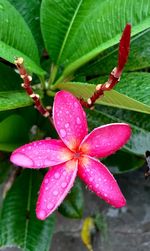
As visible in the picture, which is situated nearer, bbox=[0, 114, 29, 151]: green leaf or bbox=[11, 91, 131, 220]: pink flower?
bbox=[11, 91, 131, 220]: pink flower

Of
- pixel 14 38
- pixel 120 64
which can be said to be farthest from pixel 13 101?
pixel 120 64

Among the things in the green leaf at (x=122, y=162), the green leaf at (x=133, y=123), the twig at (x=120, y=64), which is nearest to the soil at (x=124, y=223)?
the green leaf at (x=122, y=162)

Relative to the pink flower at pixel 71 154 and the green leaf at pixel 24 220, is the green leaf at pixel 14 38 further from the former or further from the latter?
the green leaf at pixel 24 220

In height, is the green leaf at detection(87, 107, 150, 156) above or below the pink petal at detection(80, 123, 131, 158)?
below

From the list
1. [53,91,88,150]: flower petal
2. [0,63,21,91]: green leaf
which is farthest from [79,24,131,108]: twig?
[0,63,21,91]: green leaf

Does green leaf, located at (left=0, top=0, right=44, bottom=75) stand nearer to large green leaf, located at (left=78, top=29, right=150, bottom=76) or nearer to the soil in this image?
large green leaf, located at (left=78, top=29, right=150, bottom=76)

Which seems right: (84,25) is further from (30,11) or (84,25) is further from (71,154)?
(71,154)

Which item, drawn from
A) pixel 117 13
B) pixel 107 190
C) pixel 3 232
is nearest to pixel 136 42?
pixel 117 13
